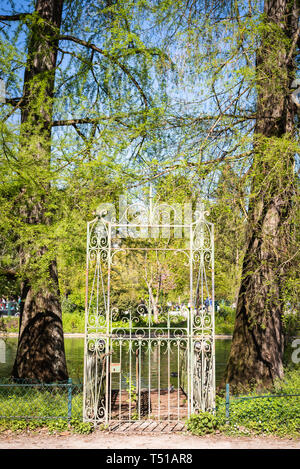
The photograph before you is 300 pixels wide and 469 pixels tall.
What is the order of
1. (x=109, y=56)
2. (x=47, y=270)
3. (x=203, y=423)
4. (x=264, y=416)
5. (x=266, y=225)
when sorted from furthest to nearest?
1. (x=109, y=56)
2. (x=266, y=225)
3. (x=47, y=270)
4. (x=264, y=416)
5. (x=203, y=423)

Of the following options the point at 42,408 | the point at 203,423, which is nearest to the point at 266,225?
the point at 203,423

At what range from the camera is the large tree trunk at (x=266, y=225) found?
7.98 metres

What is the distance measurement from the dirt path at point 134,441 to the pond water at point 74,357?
4.36 meters

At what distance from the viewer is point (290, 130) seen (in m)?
8.60

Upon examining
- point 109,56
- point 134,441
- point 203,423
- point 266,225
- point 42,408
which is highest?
point 109,56

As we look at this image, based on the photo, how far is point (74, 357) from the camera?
52.4ft

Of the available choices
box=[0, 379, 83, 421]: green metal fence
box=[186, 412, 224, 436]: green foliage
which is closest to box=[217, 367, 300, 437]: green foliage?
box=[186, 412, 224, 436]: green foliage

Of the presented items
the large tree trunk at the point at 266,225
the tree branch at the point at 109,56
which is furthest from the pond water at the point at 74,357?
the tree branch at the point at 109,56

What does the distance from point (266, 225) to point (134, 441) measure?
15.2 ft

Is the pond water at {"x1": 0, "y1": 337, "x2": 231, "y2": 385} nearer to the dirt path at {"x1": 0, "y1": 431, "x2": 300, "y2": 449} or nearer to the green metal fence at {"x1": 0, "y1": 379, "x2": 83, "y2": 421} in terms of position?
the green metal fence at {"x1": 0, "y1": 379, "x2": 83, "y2": 421}

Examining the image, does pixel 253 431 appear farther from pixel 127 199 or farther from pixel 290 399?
pixel 127 199

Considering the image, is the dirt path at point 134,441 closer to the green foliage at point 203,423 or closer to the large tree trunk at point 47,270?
the green foliage at point 203,423

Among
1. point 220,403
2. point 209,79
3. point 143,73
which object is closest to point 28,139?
point 143,73

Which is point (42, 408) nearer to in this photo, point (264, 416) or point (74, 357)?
point (264, 416)
